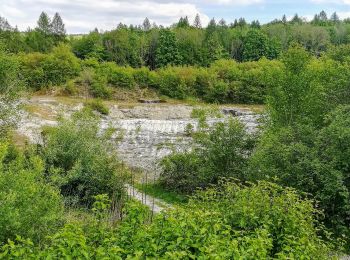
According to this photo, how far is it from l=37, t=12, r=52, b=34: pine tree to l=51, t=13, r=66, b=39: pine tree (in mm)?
1137

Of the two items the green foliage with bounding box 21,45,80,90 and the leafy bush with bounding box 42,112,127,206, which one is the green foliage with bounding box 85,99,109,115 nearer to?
the green foliage with bounding box 21,45,80,90

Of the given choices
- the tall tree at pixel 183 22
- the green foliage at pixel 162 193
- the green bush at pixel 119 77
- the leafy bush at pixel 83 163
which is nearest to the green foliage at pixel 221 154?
the green foliage at pixel 162 193

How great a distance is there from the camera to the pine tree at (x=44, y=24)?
335ft

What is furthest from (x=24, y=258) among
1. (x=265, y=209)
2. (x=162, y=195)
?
(x=162, y=195)

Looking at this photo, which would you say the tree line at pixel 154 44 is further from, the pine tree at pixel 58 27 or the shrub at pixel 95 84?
the shrub at pixel 95 84

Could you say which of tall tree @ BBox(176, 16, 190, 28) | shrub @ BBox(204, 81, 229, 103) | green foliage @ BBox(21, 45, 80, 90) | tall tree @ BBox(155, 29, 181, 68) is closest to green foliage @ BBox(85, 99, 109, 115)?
green foliage @ BBox(21, 45, 80, 90)

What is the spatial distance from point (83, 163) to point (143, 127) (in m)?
23.7

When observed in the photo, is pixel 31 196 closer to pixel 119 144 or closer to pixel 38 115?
pixel 119 144

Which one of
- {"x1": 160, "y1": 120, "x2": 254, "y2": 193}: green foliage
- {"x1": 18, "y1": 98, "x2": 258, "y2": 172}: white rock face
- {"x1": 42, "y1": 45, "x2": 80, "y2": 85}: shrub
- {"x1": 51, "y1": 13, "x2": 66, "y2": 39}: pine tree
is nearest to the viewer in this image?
{"x1": 160, "y1": 120, "x2": 254, "y2": 193}: green foliage

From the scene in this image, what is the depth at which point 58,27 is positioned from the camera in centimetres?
10612

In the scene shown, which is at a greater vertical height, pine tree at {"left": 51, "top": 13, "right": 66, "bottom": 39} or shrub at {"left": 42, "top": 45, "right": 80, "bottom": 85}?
pine tree at {"left": 51, "top": 13, "right": 66, "bottom": 39}

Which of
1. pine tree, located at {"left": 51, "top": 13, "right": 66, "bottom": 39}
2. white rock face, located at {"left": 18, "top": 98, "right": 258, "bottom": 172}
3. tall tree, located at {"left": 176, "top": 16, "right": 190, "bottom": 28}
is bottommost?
white rock face, located at {"left": 18, "top": 98, "right": 258, "bottom": 172}

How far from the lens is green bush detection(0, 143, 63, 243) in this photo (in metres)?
13.2

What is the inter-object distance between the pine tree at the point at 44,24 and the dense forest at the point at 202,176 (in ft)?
101
